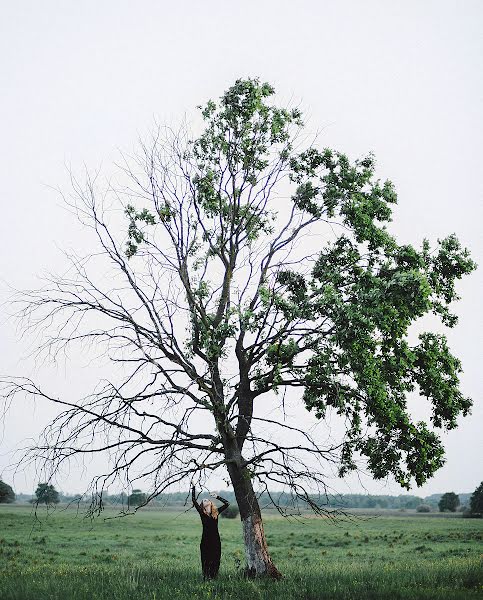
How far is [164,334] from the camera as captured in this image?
16.8 metres

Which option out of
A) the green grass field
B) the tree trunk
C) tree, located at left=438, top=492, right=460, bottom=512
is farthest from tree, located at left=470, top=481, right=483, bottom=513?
the tree trunk

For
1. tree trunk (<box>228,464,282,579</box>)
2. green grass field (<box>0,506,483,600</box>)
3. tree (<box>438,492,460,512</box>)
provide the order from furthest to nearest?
1. tree (<box>438,492,460,512</box>)
2. tree trunk (<box>228,464,282,579</box>)
3. green grass field (<box>0,506,483,600</box>)

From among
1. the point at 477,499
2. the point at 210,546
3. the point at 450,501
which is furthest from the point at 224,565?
the point at 450,501

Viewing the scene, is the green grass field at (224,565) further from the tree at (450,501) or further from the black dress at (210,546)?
the tree at (450,501)

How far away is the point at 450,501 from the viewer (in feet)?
282

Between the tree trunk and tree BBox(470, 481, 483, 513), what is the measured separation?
5847 cm

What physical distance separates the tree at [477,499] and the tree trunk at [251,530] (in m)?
58.5

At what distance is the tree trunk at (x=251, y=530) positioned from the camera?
51.1 ft

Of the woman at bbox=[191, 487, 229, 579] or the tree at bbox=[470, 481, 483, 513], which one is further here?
the tree at bbox=[470, 481, 483, 513]

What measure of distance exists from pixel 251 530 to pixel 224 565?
5.87 metres

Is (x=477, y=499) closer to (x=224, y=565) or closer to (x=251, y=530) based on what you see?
(x=224, y=565)

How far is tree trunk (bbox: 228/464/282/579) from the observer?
51.1ft

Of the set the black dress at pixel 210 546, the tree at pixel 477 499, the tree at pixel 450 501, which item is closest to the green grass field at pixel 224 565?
the black dress at pixel 210 546

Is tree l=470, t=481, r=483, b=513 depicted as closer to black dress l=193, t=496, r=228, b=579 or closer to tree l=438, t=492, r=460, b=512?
tree l=438, t=492, r=460, b=512
